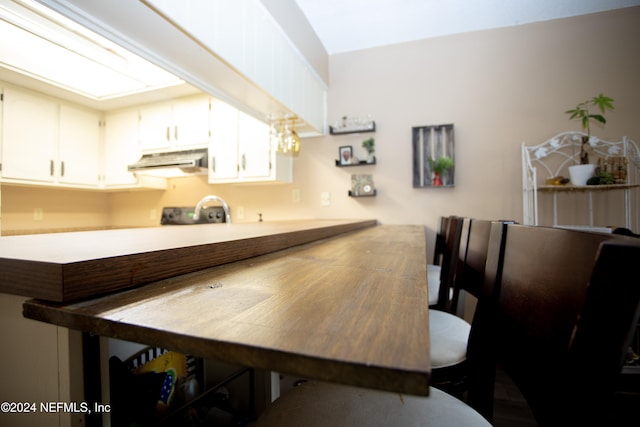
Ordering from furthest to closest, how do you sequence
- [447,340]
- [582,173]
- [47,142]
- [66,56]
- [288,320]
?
[47,142], [582,173], [66,56], [447,340], [288,320]

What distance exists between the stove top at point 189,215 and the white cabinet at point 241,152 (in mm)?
306

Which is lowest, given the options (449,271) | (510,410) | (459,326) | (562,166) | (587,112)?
(510,410)

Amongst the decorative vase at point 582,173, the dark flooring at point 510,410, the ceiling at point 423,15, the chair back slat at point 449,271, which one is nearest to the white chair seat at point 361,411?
the chair back slat at point 449,271

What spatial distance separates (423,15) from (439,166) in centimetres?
123

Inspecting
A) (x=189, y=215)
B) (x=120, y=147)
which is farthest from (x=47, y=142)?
(x=189, y=215)

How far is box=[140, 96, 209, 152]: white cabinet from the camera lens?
2818 mm

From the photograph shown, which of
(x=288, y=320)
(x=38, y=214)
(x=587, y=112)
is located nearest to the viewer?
(x=288, y=320)

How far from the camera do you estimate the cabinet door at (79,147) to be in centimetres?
272

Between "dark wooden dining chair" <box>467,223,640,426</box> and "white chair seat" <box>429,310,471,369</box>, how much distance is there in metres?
0.17

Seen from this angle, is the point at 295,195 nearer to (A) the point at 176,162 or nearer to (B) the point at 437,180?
(A) the point at 176,162

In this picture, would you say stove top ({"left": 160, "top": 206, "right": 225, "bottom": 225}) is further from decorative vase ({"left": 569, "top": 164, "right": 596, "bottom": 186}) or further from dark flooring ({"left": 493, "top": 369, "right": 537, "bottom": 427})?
decorative vase ({"left": 569, "top": 164, "right": 596, "bottom": 186})

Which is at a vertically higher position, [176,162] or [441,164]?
[176,162]

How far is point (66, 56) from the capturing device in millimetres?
1835

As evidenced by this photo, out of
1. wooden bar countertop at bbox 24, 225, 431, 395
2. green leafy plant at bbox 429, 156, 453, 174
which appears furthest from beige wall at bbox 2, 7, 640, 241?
wooden bar countertop at bbox 24, 225, 431, 395
